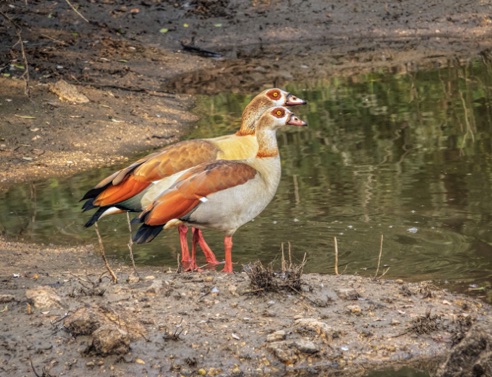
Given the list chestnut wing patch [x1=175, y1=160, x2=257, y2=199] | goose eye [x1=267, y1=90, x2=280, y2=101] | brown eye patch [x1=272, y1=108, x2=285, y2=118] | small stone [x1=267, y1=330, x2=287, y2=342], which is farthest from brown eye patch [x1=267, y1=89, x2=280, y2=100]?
small stone [x1=267, y1=330, x2=287, y2=342]

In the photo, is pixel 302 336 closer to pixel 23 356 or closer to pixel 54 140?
pixel 23 356

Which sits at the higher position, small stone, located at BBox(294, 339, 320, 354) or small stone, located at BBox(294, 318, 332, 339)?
small stone, located at BBox(294, 318, 332, 339)

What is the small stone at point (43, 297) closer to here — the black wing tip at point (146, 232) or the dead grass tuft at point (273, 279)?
the black wing tip at point (146, 232)

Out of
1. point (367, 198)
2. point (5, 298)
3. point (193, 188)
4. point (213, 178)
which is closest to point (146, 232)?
point (193, 188)

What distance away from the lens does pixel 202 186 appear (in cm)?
783

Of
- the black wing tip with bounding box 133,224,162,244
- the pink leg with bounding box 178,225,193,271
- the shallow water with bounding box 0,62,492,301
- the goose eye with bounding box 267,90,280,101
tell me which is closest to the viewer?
the black wing tip with bounding box 133,224,162,244

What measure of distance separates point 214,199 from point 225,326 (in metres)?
1.41

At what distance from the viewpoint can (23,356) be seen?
20.9 feet

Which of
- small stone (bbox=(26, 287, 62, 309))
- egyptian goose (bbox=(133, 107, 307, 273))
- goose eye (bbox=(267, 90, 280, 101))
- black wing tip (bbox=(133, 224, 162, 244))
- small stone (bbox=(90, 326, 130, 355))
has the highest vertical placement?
goose eye (bbox=(267, 90, 280, 101))

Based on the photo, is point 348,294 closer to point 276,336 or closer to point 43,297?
point 276,336

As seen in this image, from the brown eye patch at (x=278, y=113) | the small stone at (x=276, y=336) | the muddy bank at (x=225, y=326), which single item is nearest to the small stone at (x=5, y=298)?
the muddy bank at (x=225, y=326)

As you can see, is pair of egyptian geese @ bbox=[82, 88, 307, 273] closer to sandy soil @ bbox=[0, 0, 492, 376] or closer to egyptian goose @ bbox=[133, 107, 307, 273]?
egyptian goose @ bbox=[133, 107, 307, 273]

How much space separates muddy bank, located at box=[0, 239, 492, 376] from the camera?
6.30 meters

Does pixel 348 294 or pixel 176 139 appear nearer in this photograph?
pixel 348 294
